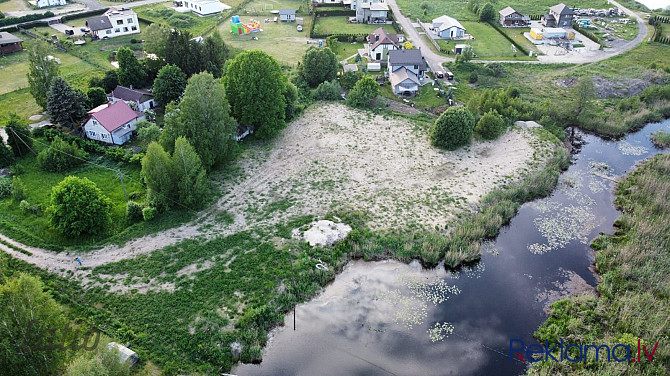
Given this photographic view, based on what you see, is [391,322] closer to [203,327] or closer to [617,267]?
[203,327]

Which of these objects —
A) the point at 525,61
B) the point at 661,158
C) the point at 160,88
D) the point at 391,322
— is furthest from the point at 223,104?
the point at 525,61

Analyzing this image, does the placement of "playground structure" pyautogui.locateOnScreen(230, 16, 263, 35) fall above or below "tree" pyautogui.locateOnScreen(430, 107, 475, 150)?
above

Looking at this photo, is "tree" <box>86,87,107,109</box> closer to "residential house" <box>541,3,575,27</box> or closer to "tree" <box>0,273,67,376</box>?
"tree" <box>0,273,67,376</box>

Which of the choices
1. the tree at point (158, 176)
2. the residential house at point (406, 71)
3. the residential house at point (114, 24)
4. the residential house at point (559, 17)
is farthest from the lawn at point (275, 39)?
the residential house at point (559, 17)

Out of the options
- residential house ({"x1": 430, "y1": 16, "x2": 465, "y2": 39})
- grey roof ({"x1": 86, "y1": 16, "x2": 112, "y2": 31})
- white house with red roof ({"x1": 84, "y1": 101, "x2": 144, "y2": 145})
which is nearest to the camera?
white house with red roof ({"x1": 84, "y1": 101, "x2": 144, "y2": 145})

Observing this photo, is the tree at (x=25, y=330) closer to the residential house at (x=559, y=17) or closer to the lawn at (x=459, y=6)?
the lawn at (x=459, y=6)

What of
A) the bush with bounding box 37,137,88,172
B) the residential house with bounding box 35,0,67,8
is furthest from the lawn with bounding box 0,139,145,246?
the residential house with bounding box 35,0,67,8
